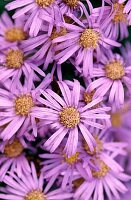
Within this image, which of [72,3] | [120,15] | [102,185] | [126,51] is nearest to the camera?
[72,3]

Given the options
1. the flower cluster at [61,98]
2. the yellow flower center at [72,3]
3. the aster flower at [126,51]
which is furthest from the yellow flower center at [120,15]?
the aster flower at [126,51]

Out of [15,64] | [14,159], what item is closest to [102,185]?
[14,159]

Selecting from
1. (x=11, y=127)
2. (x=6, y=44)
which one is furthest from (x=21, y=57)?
(x=11, y=127)

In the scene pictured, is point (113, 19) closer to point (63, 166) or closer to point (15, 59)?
point (15, 59)

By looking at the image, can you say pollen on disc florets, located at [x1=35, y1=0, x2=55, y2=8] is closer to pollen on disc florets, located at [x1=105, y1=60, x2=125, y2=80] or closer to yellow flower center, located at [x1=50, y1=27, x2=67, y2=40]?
yellow flower center, located at [x1=50, y1=27, x2=67, y2=40]

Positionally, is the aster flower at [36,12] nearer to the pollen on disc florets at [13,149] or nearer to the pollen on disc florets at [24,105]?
the pollen on disc florets at [24,105]

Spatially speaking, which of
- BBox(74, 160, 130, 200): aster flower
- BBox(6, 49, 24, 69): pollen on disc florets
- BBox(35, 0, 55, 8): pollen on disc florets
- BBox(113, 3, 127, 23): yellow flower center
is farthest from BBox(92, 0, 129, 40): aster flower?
BBox(74, 160, 130, 200): aster flower
